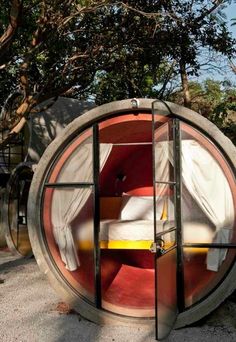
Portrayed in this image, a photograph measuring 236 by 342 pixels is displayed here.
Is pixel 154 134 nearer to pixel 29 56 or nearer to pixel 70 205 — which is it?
pixel 70 205

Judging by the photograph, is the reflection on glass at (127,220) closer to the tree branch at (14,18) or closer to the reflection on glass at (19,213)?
the tree branch at (14,18)

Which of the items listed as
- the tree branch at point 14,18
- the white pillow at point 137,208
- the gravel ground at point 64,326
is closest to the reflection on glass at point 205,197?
the gravel ground at point 64,326

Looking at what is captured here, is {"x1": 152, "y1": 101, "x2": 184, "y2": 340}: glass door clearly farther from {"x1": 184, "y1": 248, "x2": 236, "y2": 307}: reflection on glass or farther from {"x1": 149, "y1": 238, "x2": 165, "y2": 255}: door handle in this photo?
{"x1": 184, "y1": 248, "x2": 236, "y2": 307}: reflection on glass

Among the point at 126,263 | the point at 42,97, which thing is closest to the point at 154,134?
the point at 126,263

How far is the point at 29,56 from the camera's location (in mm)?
10281

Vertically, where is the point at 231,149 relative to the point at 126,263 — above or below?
above

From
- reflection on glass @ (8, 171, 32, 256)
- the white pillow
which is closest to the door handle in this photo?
the white pillow

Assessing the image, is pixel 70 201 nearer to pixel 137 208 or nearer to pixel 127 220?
pixel 127 220

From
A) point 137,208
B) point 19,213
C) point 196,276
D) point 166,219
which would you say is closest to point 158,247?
point 166,219

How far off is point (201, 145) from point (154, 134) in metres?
1.20

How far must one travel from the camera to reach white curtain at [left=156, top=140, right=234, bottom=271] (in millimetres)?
6914

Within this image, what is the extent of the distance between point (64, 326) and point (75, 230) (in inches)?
53.5

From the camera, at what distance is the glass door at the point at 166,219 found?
5.99 m

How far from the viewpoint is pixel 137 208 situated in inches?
416
